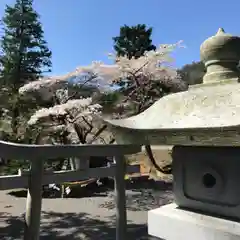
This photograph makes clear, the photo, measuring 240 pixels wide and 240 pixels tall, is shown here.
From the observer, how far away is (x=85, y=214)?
7156mm

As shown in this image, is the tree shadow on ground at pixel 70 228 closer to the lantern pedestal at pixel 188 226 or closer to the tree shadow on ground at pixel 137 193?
the tree shadow on ground at pixel 137 193

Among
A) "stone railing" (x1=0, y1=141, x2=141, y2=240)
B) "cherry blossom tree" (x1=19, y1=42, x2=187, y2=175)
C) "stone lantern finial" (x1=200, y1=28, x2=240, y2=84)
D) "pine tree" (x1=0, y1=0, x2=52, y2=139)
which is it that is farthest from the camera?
A: "pine tree" (x1=0, y1=0, x2=52, y2=139)

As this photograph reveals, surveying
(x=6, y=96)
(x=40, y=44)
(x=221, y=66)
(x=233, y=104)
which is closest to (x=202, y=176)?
(x=233, y=104)

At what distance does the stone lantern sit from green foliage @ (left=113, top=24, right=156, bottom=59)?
15960mm

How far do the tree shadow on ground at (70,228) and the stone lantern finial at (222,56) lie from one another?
12.9 feet

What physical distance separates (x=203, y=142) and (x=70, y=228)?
5.01m

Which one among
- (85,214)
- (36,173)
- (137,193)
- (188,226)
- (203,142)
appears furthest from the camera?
(137,193)

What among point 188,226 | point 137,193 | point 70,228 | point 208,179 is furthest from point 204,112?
point 137,193

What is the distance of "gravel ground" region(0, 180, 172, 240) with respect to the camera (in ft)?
18.6

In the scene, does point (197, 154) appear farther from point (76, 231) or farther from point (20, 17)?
point (20, 17)

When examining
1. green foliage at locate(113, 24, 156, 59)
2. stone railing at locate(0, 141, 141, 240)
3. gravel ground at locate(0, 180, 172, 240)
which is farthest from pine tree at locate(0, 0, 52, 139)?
stone railing at locate(0, 141, 141, 240)

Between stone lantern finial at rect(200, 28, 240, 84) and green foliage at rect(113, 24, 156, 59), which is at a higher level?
green foliage at rect(113, 24, 156, 59)

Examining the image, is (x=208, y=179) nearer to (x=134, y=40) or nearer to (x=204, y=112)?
(x=204, y=112)

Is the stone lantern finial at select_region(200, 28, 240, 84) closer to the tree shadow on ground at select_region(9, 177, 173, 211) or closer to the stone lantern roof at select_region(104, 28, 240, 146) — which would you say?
the stone lantern roof at select_region(104, 28, 240, 146)
